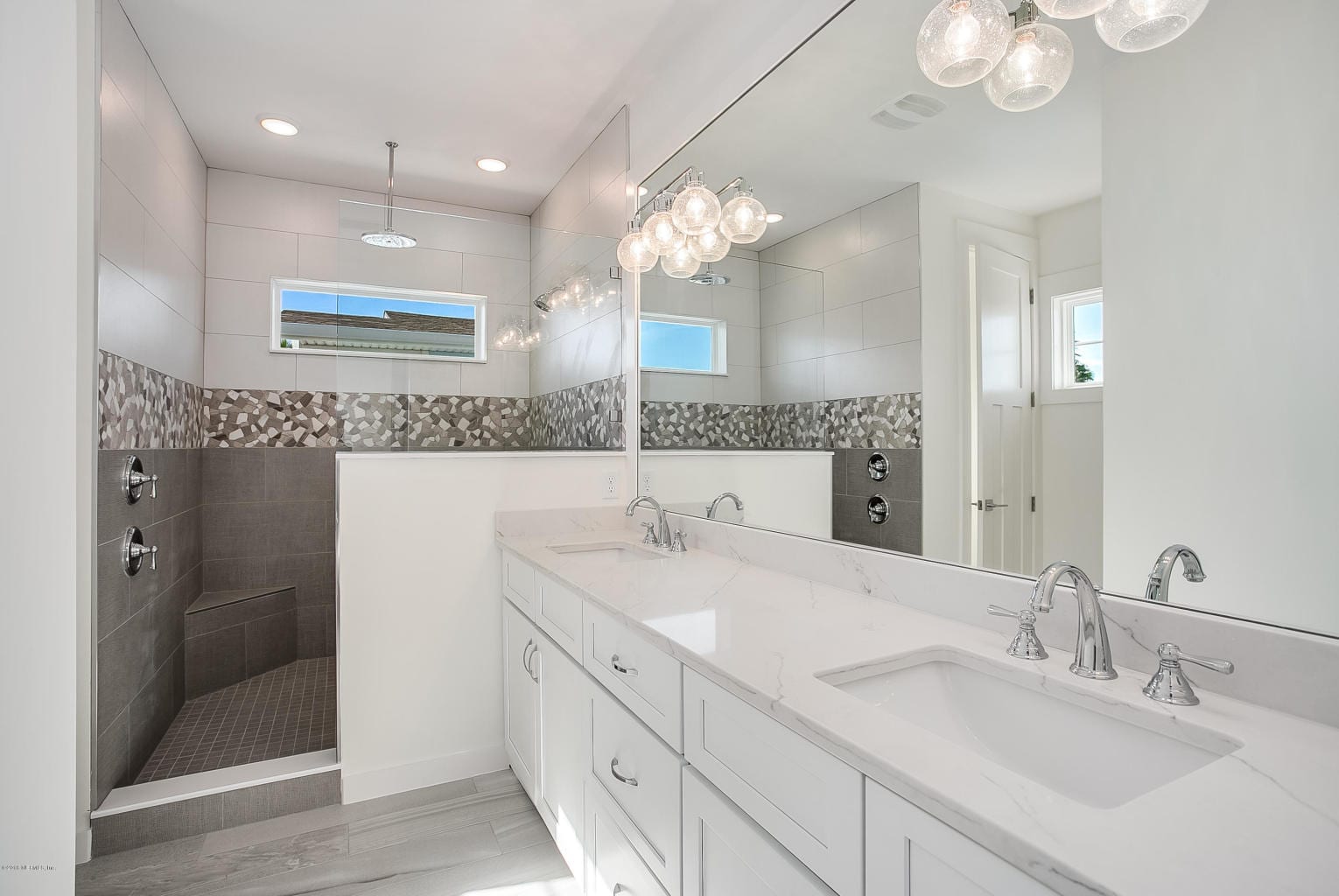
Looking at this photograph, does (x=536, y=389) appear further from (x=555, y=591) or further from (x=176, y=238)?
(x=176, y=238)

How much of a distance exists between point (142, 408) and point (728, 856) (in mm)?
2491

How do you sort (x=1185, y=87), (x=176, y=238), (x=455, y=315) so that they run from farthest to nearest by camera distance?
(x=176, y=238), (x=455, y=315), (x=1185, y=87)

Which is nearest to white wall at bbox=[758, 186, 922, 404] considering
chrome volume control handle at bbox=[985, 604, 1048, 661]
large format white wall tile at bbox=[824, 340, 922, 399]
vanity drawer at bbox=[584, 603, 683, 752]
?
large format white wall tile at bbox=[824, 340, 922, 399]

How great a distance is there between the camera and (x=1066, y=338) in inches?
40.9

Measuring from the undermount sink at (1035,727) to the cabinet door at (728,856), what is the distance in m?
0.24

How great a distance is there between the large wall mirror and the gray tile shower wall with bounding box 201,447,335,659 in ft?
9.00

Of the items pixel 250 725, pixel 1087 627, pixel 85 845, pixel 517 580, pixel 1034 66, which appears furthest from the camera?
pixel 250 725

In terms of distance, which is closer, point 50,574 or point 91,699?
point 50,574

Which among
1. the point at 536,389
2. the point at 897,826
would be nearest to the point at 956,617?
the point at 897,826

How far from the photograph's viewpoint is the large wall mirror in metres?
0.79

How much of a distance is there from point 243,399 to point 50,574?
10.6 feet

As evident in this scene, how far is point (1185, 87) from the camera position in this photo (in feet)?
2.91

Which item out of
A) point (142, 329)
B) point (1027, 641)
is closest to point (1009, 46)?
point (1027, 641)

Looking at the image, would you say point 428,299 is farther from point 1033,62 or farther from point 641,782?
point 1033,62
